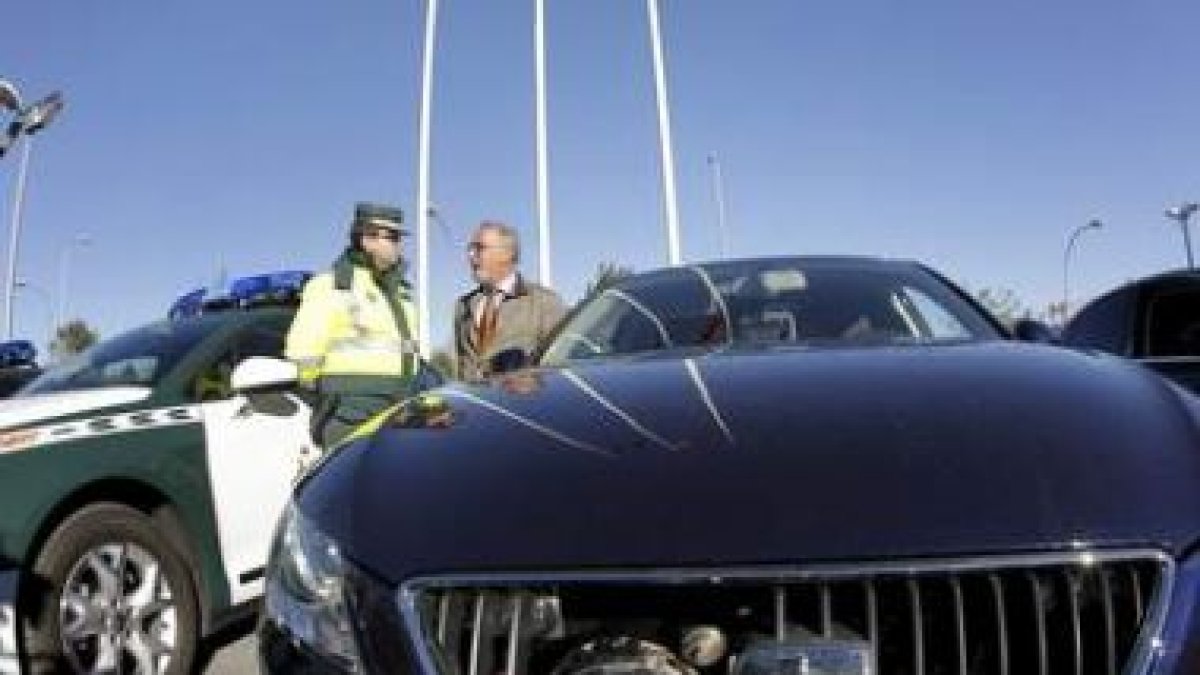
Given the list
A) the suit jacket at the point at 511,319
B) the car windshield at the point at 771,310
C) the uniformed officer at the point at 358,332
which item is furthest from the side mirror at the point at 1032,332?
the uniformed officer at the point at 358,332

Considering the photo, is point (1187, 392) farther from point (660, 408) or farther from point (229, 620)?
point (229, 620)

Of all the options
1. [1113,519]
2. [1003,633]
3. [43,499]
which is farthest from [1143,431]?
[43,499]

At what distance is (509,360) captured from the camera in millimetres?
4594

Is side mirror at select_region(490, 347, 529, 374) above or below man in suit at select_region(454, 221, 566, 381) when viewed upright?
below

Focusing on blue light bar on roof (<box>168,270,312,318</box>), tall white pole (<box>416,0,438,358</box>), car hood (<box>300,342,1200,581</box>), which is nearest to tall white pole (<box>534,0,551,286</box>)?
tall white pole (<box>416,0,438,358</box>)

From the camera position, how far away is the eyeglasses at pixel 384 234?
22.0 feet

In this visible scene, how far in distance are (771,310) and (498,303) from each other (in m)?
2.93

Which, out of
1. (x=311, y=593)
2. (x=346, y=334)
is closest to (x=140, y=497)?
(x=346, y=334)

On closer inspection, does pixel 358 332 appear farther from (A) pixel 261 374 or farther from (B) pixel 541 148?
(B) pixel 541 148

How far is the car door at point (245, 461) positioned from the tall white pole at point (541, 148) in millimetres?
24823

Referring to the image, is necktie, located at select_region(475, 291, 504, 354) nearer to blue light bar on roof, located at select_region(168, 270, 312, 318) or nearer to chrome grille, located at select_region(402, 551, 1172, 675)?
blue light bar on roof, located at select_region(168, 270, 312, 318)

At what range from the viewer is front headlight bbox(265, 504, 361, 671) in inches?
97.7

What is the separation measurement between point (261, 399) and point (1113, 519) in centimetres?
480

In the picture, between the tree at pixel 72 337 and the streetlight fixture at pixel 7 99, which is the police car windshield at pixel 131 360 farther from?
the tree at pixel 72 337
